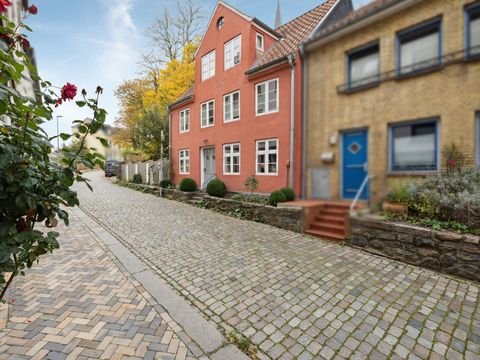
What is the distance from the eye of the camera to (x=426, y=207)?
0.87m

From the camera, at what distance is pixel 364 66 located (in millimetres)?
533

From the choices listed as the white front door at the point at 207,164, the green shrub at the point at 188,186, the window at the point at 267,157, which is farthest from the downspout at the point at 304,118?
the white front door at the point at 207,164

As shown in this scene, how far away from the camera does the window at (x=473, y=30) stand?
0.42 meters

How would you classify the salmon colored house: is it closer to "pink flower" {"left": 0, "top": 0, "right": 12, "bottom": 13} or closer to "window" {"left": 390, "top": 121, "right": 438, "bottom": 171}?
"window" {"left": 390, "top": 121, "right": 438, "bottom": 171}

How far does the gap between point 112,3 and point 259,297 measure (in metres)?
3.88

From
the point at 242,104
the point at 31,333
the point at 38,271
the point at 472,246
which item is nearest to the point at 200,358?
the point at 31,333

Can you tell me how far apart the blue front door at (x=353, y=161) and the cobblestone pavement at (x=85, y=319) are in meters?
3.02

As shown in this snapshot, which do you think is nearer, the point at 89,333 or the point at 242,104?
the point at 242,104

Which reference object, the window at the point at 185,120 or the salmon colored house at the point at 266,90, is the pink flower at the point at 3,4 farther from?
the window at the point at 185,120

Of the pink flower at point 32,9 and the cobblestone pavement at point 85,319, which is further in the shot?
the cobblestone pavement at point 85,319

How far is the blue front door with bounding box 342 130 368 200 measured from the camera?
1.67 ft

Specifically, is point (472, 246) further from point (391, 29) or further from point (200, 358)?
point (391, 29)

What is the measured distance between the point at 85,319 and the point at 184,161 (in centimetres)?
1363

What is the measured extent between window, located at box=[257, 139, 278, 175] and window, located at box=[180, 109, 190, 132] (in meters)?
15.3
